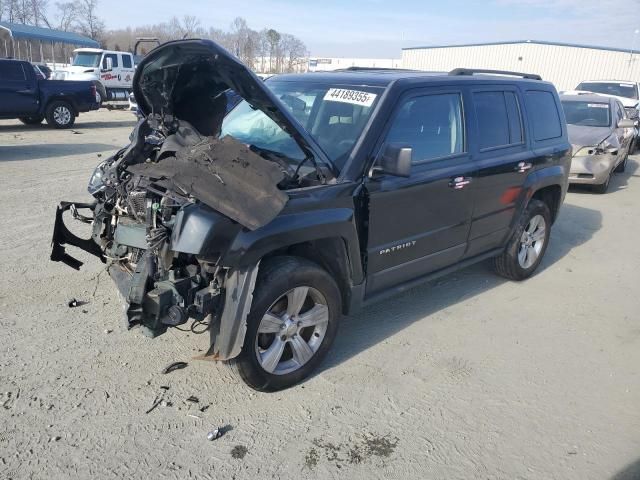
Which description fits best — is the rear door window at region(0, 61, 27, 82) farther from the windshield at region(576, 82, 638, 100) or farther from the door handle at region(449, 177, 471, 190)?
the windshield at region(576, 82, 638, 100)

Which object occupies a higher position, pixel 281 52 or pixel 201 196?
pixel 281 52

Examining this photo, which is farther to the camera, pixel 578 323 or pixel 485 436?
pixel 578 323

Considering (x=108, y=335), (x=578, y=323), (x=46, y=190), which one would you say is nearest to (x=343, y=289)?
(x=108, y=335)

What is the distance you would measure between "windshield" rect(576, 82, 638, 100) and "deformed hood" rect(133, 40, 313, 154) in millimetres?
17106

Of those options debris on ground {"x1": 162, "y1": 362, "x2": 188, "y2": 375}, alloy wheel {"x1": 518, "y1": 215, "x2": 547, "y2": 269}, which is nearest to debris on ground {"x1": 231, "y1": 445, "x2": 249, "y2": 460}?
debris on ground {"x1": 162, "y1": 362, "x2": 188, "y2": 375}

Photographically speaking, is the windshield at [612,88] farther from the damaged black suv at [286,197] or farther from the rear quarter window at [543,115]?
the damaged black suv at [286,197]

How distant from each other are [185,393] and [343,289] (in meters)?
1.24

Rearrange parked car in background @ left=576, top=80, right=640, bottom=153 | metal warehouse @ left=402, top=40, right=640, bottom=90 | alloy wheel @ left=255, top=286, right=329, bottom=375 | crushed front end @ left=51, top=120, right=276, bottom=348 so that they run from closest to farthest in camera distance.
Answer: crushed front end @ left=51, top=120, right=276, bottom=348, alloy wheel @ left=255, top=286, right=329, bottom=375, parked car in background @ left=576, top=80, right=640, bottom=153, metal warehouse @ left=402, top=40, right=640, bottom=90

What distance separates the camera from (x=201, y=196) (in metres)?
2.82

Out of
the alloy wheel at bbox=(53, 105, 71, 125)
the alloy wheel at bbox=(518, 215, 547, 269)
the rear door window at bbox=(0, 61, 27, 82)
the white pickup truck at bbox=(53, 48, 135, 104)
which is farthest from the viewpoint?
the white pickup truck at bbox=(53, 48, 135, 104)

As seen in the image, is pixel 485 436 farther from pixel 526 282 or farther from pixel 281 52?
pixel 281 52

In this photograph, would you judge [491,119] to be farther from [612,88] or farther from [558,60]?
[558,60]

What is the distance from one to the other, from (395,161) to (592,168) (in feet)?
25.8

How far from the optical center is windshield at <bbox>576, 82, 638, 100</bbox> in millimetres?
17391
